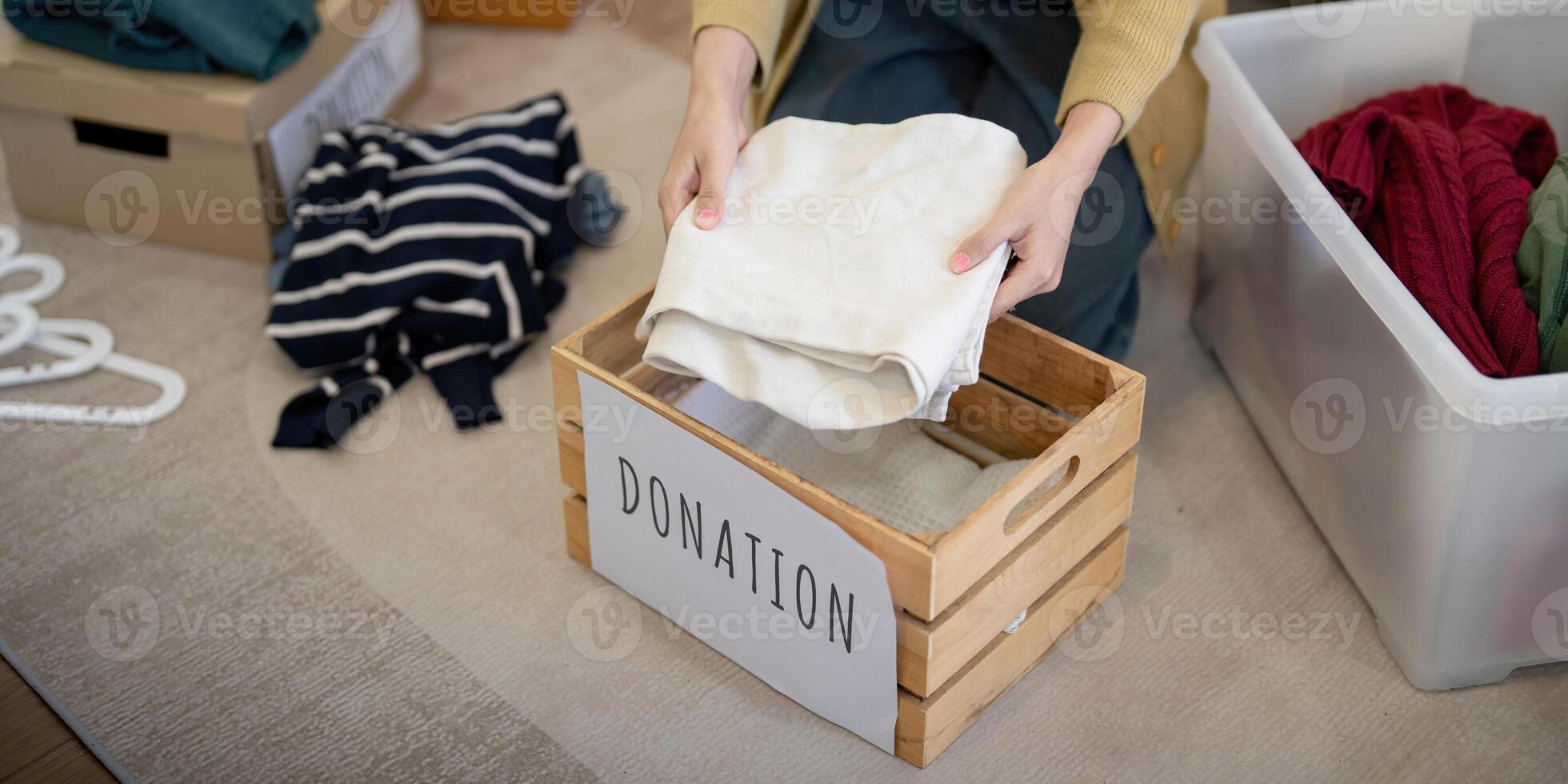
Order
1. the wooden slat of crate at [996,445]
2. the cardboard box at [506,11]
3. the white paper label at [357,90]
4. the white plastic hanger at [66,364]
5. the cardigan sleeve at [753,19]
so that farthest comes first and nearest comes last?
the cardboard box at [506,11], the white paper label at [357,90], the white plastic hanger at [66,364], the cardigan sleeve at [753,19], the wooden slat of crate at [996,445]

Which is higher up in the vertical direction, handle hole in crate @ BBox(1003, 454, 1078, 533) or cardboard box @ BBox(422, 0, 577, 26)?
handle hole in crate @ BBox(1003, 454, 1078, 533)

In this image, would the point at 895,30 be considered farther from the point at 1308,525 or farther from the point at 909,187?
the point at 1308,525

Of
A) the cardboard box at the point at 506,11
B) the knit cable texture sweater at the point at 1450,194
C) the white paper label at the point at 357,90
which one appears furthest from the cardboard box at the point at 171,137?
the knit cable texture sweater at the point at 1450,194

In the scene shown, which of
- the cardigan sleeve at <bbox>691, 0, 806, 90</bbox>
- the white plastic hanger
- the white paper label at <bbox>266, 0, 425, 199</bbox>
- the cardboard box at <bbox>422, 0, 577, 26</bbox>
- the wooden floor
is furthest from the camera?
the cardboard box at <bbox>422, 0, 577, 26</bbox>

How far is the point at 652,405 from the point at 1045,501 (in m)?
0.28

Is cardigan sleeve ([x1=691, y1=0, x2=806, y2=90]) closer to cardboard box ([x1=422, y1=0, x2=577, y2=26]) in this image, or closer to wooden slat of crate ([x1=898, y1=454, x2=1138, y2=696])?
wooden slat of crate ([x1=898, y1=454, x2=1138, y2=696])

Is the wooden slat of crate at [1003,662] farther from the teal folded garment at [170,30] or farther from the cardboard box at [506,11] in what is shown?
the cardboard box at [506,11]

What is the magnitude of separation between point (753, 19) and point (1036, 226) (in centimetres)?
34

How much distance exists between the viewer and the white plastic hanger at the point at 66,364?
124cm

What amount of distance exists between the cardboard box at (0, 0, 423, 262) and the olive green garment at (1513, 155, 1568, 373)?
1.17 m

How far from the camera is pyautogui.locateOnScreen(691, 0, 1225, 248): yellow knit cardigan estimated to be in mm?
980

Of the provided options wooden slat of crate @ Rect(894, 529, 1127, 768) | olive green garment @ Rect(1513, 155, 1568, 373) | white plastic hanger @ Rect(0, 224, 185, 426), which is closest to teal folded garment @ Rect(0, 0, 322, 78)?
white plastic hanger @ Rect(0, 224, 185, 426)

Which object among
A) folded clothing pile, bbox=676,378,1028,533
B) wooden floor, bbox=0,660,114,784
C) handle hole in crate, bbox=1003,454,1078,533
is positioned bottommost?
wooden floor, bbox=0,660,114,784

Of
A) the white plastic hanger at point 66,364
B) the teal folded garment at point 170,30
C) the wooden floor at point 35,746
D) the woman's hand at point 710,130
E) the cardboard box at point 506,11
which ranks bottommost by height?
the wooden floor at point 35,746
